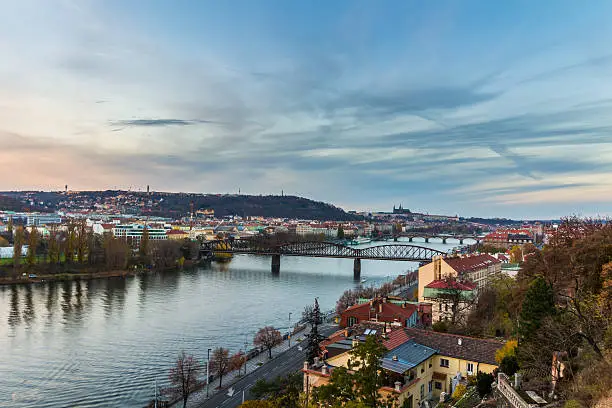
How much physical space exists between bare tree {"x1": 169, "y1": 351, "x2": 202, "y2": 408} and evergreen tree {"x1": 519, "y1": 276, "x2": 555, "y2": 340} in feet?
26.0

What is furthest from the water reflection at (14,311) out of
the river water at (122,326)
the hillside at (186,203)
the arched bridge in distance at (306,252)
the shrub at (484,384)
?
the hillside at (186,203)

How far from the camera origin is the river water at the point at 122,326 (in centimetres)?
1377

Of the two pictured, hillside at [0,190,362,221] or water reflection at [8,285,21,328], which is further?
hillside at [0,190,362,221]

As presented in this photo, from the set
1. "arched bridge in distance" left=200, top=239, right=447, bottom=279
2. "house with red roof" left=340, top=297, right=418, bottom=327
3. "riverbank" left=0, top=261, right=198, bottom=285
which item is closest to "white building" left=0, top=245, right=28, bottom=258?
"riverbank" left=0, top=261, right=198, bottom=285

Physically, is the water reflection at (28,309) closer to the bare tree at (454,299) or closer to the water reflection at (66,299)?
the water reflection at (66,299)

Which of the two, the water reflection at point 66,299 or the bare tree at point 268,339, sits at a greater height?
the bare tree at point 268,339

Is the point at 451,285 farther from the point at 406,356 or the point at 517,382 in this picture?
the point at 517,382

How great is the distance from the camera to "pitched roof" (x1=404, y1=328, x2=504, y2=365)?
37.5 ft

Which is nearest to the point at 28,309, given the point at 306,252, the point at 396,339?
the point at 396,339

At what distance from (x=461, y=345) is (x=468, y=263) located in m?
13.8

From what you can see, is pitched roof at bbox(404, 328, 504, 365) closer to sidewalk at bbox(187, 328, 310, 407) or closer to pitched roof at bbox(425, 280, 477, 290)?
sidewalk at bbox(187, 328, 310, 407)

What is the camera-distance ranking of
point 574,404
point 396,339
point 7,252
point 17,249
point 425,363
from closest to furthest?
1. point 574,404
2. point 425,363
3. point 396,339
4. point 17,249
5. point 7,252

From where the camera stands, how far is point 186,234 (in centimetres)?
7325

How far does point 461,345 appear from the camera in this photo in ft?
38.8
